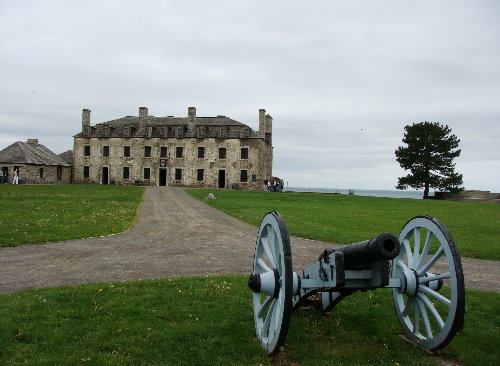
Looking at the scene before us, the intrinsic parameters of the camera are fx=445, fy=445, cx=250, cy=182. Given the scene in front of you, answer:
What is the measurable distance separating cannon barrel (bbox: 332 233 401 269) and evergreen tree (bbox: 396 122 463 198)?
186ft

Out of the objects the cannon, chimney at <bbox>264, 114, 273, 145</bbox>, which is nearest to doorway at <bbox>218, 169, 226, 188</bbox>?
chimney at <bbox>264, 114, 273, 145</bbox>

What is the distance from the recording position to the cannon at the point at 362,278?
475 cm

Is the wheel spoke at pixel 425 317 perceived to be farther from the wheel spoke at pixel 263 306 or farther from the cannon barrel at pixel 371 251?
the wheel spoke at pixel 263 306

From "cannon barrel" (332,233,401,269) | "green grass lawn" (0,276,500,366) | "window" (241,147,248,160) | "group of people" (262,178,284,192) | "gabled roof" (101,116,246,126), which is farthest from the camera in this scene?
"gabled roof" (101,116,246,126)

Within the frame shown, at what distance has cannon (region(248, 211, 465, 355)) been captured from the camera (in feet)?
15.6

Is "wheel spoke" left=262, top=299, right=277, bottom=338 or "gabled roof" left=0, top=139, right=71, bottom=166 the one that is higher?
"gabled roof" left=0, top=139, right=71, bottom=166

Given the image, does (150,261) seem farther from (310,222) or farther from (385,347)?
(310,222)

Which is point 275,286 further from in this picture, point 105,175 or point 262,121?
point 105,175

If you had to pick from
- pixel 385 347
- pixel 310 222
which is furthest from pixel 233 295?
pixel 310 222

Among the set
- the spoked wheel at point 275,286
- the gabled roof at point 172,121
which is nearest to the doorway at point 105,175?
the gabled roof at point 172,121

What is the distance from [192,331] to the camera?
5945mm

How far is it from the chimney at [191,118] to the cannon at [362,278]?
178ft

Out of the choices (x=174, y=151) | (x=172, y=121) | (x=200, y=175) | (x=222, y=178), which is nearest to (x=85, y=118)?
(x=172, y=121)

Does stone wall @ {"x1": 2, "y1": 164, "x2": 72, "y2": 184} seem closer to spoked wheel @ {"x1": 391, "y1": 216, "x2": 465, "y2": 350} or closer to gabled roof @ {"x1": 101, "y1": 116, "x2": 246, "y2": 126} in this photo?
gabled roof @ {"x1": 101, "y1": 116, "x2": 246, "y2": 126}
